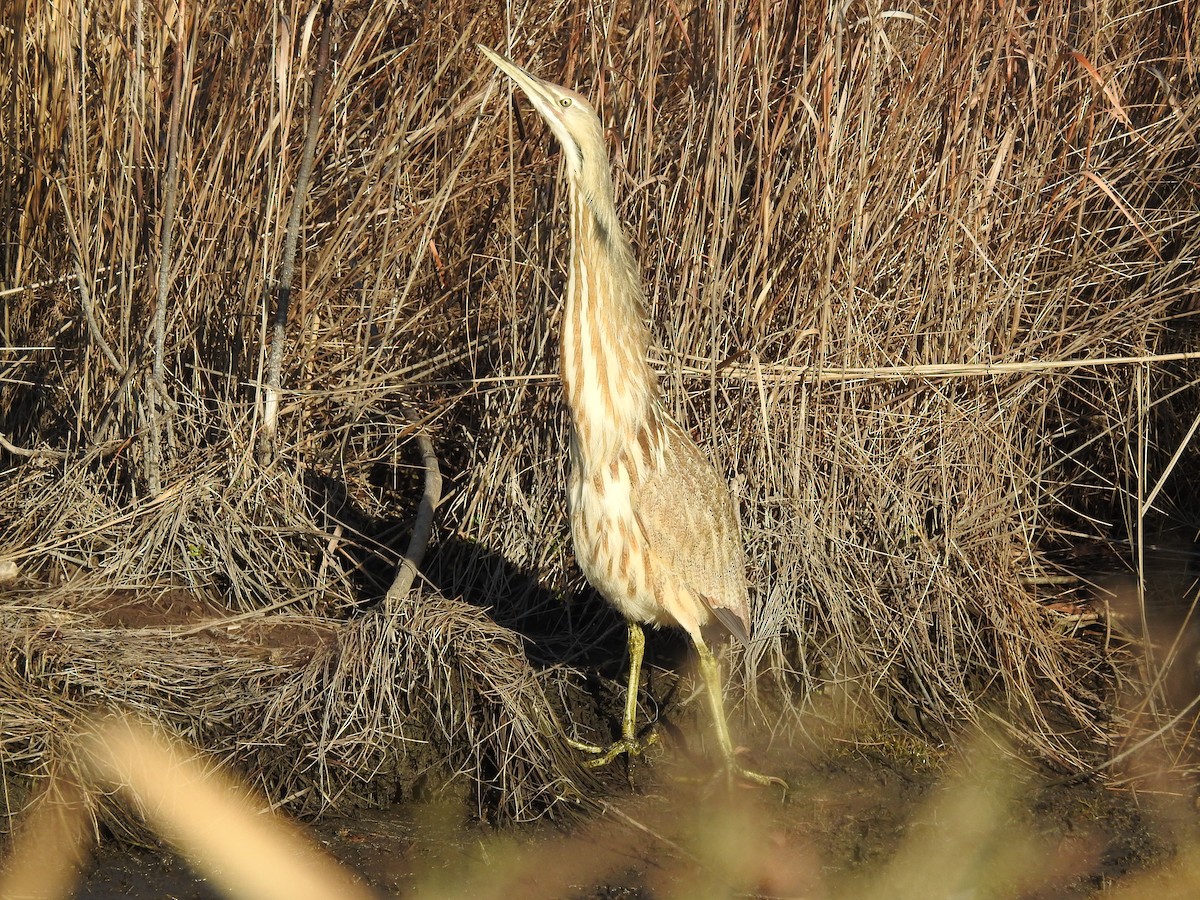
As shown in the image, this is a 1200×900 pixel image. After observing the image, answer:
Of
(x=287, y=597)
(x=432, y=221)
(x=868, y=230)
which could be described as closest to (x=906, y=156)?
(x=868, y=230)

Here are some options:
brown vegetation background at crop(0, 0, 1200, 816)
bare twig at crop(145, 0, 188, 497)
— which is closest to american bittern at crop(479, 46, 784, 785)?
brown vegetation background at crop(0, 0, 1200, 816)

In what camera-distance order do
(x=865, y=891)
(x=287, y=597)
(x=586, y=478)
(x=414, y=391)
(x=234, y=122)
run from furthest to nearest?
(x=414, y=391) → (x=287, y=597) → (x=234, y=122) → (x=586, y=478) → (x=865, y=891)

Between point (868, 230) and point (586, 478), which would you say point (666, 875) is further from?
point (868, 230)

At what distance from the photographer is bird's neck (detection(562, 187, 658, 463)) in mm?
2672

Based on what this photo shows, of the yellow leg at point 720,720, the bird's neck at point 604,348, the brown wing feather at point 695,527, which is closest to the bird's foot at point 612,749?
the yellow leg at point 720,720

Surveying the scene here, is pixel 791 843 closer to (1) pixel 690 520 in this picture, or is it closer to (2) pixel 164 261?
(1) pixel 690 520

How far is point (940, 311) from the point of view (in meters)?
3.21

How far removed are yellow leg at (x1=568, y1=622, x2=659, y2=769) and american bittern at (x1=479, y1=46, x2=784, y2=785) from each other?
0.12m

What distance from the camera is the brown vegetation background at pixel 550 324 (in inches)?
118

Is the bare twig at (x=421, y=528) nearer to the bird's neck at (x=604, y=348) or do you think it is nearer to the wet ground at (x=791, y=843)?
the wet ground at (x=791, y=843)

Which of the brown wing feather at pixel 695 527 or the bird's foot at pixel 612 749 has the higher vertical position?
the brown wing feather at pixel 695 527

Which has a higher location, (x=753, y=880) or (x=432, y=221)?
(x=432, y=221)

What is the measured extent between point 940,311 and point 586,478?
1.06 meters

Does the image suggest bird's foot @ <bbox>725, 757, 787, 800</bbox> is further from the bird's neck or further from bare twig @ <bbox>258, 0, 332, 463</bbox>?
bare twig @ <bbox>258, 0, 332, 463</bbox>
